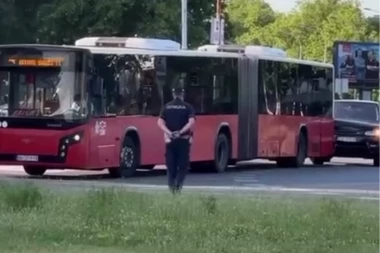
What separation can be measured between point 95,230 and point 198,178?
1659 centimetres

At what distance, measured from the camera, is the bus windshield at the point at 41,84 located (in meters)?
28.2

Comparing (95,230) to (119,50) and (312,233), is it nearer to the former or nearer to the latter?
(312,233)

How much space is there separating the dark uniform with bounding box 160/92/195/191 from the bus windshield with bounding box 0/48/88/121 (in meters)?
4.57

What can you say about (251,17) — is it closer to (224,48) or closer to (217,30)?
(217,30)

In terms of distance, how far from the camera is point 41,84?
2845 cm

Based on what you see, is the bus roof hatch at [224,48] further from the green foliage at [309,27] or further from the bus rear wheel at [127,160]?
the green foliage at [309,27]

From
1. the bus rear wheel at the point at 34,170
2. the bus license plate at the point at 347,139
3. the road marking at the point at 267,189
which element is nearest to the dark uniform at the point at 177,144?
the road marking at the point at 267,189

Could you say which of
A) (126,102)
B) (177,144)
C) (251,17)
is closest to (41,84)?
(126,102)

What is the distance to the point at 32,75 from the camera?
94.0 feet

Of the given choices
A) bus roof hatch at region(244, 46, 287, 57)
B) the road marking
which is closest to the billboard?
bus roof hatch at region(244, 46, 287, 57)

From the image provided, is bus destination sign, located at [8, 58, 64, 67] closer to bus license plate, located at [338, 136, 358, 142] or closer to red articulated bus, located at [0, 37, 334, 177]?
red articulated bus, located at [0, 37, 334, 177]

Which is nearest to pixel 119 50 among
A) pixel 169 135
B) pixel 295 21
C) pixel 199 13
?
pixel 169 135

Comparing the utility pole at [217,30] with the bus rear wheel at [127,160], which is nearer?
the bus rear wheel at [127,160]

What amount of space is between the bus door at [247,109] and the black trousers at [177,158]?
10.9 metres
